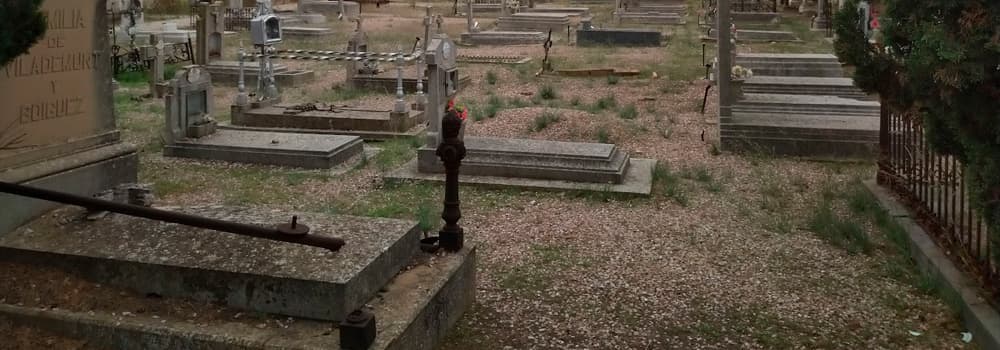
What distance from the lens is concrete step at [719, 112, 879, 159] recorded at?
33.8 ft

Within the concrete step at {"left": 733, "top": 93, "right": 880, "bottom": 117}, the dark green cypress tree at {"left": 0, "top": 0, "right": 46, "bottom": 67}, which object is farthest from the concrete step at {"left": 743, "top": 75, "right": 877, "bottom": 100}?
the dark green cypress tree at {"left": 0, "top": 0, "right": 46, "bottom": 67}

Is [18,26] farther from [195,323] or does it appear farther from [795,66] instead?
[795,66]

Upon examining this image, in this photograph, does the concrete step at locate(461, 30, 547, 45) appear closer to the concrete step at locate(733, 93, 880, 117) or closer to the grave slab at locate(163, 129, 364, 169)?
the concrete step at locate(733, 93, 880, 117)

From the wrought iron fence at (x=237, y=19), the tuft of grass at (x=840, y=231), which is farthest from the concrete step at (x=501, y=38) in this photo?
the tuft of grass at (x=840, y=231)

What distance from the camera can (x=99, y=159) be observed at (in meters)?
5.48

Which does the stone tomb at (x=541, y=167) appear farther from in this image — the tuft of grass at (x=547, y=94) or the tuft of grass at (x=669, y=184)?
the tuft of grass at (x=547, y=94)

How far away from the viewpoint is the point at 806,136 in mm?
10469

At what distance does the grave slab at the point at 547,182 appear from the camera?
860cm

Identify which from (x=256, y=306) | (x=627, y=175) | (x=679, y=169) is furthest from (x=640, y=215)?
(x=256, y=306)

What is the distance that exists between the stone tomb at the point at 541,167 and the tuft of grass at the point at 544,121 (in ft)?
7.11

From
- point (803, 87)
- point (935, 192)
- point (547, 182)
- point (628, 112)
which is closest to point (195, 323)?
point (547, 182)

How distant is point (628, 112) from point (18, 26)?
401 inches

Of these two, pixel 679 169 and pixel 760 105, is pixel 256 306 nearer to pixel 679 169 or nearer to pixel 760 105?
pixel 679 169

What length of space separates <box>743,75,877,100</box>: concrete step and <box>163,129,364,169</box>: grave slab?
6551 millimetres
